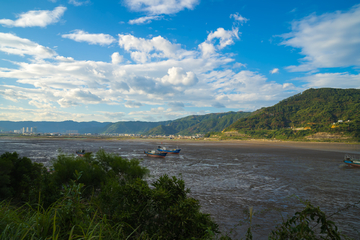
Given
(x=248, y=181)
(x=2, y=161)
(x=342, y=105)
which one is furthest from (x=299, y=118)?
(x=2, y=161)

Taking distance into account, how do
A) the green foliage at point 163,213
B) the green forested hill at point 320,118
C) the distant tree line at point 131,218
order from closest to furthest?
the distant tree line at point 131,218 → the green foliage at point 163,213 → the green forested hill at point 320,118

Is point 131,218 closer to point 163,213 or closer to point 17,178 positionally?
point 163,213

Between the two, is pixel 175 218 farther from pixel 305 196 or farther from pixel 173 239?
pixel 305 196

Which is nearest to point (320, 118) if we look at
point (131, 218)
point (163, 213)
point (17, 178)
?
point (163, 213)

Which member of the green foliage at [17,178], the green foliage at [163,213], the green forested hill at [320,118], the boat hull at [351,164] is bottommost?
the boat hull at [351,164]

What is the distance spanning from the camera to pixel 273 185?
78.3 ft

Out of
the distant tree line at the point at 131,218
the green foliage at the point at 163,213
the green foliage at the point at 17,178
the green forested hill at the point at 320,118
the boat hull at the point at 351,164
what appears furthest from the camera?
the green forested hill at the point at 320,118

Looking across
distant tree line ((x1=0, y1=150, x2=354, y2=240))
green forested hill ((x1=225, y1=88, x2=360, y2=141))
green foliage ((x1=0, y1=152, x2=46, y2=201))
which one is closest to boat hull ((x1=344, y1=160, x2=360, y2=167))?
distant tree line ((x1=0, y1=150, x2=354, y2=240))

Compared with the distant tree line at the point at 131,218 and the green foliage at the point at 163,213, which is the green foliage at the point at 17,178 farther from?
the green foliage at the point at 163,213

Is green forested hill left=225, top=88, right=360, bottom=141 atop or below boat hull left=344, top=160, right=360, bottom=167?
atop

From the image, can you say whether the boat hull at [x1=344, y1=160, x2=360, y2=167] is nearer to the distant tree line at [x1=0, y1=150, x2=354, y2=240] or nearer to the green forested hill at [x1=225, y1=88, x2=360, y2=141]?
the distant tree line at [x1=0, y1=150, x2=354, y2=240]

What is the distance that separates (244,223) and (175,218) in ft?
35.0

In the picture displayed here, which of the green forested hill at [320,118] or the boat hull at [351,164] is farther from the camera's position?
the green forested hill at [320,118]

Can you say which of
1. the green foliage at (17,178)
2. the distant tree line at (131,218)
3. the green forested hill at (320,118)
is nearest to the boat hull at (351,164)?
the distant tree line at (131,218)
